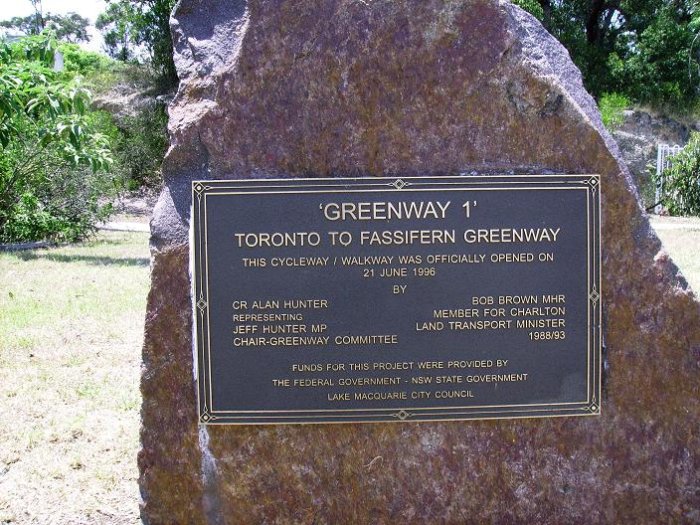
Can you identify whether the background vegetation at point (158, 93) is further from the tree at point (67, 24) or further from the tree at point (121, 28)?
the tree at point (67, 24)

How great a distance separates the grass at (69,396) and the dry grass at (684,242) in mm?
4241

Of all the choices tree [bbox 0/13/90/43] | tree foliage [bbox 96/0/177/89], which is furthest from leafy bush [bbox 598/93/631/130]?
tree [bbox 0/13/90/43]

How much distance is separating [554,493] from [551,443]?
0.63 feet

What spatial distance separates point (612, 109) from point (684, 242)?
922 cm

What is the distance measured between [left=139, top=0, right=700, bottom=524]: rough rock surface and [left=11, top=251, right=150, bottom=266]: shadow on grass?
6.70 m

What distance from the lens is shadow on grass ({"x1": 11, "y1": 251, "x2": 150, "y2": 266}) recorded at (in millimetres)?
9266

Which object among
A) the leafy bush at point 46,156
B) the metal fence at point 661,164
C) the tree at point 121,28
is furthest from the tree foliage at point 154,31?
the metal fence at point 661,164

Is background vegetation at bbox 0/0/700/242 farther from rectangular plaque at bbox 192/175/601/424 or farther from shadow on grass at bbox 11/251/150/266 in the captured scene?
rectangular plaque at bbox 192/175/601/424

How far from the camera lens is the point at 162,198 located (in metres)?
2.90

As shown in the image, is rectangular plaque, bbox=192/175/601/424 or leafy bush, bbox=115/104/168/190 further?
leafy bush, bbox=115/104/168/190

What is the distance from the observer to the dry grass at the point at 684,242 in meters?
7.92

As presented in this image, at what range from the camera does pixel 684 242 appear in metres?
10.8

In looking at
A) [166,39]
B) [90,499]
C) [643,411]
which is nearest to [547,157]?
[643,411]

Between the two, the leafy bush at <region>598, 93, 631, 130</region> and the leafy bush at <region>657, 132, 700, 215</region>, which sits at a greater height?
the leafy bush at <region>598, 93, 631, 130</region>
